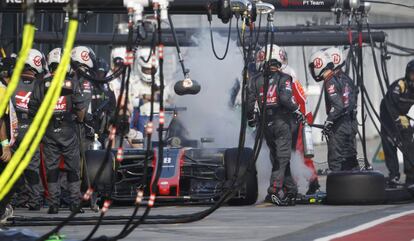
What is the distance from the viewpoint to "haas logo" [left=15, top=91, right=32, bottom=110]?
15.9 meters

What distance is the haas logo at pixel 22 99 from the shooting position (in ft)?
52.2

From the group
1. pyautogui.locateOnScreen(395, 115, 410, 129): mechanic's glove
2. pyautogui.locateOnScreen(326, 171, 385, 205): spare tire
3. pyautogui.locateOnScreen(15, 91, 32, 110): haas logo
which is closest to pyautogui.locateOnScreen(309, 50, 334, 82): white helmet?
pyautogui.locateOnScreen(395, 115, 410, 129): mechanic's glove

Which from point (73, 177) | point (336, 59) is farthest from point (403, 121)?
point (73, 177)

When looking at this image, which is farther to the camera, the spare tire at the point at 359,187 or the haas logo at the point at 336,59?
the haas logo at the point at 336,59

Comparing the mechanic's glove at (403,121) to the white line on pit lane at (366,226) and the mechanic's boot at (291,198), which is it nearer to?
the mechanic's boot at (291,198)

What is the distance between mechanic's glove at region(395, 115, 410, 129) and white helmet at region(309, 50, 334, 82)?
8.24 feet

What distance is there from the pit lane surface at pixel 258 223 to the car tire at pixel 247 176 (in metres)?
0.21

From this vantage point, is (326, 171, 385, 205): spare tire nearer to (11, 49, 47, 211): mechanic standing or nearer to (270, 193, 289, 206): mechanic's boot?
(270, 193, 289, 206): mechanic's boot

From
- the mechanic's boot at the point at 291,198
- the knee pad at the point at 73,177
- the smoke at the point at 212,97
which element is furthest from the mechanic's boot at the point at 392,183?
the knee pad at the point at 73,177

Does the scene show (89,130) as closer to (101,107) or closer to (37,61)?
(37,61)

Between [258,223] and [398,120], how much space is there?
7.82 meters

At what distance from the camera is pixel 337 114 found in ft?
59.2

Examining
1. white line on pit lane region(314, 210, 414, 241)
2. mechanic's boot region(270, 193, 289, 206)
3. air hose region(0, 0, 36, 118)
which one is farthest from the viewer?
mechanic's boot region(270, 193, 289, 206)

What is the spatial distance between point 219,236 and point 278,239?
78 centimetres
